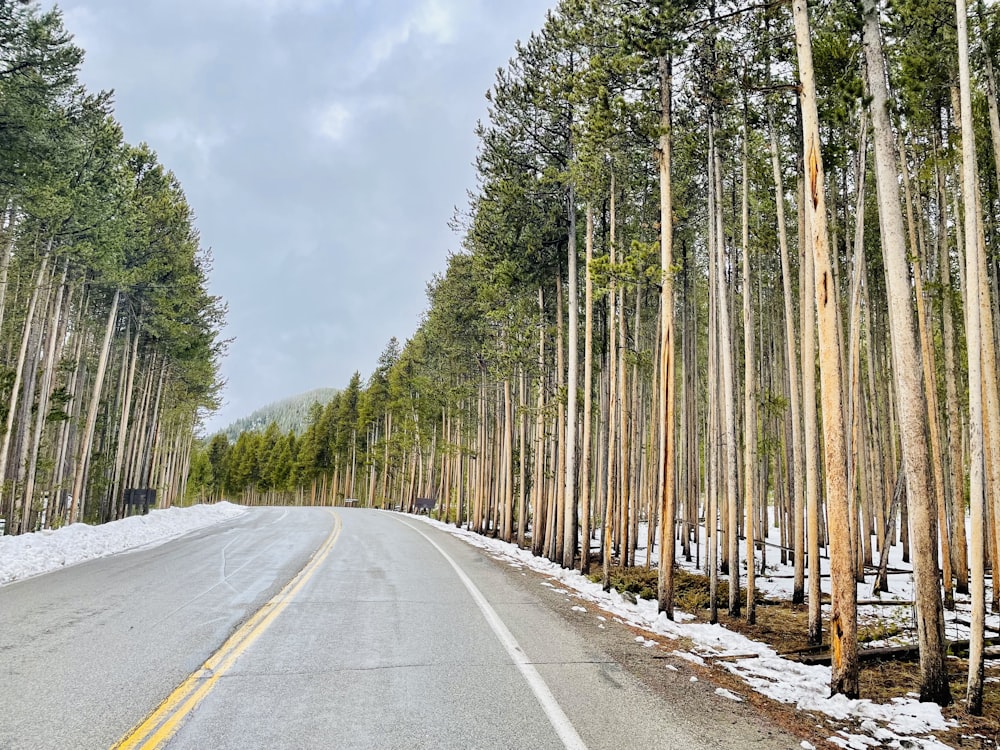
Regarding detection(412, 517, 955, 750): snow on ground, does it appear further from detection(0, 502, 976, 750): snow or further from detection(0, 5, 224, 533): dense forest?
detection(0, 5, 224, 533): dense forest

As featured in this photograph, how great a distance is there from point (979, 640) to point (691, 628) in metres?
3.56

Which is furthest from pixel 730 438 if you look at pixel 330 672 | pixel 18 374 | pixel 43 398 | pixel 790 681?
pixel 43 398

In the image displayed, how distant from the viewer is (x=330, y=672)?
193 inches

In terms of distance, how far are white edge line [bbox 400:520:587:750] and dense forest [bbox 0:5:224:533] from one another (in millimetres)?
15371

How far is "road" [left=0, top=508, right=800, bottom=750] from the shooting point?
12.0 ft

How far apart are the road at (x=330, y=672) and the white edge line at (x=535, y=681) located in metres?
0.02

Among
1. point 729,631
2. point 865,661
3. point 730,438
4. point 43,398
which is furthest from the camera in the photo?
point 43,398

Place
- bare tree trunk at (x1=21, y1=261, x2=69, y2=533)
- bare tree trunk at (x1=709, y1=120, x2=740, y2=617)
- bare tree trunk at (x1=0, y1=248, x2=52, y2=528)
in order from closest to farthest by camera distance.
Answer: bare tree trunk at (x1=709, y1=120, x2=740, y2=617) → bare tree trunk at (x1=0, y1=248, x2=52, y2=528) → bare tree trunk at (x1=21, y1=261, x2=69, y2=533)

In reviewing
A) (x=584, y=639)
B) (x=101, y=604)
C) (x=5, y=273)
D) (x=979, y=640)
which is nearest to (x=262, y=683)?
(x=584, y=639)

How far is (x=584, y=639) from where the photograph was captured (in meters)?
6.46

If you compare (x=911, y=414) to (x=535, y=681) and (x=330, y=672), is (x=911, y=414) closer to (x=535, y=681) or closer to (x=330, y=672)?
(x=535, y=681)

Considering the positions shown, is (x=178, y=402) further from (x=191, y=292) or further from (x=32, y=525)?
(x=32, y=525)

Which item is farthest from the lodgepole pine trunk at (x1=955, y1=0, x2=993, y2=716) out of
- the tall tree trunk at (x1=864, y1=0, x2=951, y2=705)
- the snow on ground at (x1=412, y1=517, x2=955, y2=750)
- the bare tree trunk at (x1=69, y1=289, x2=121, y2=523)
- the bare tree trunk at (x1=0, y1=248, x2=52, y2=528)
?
the bare tree trunk at (x1=69, y1=289, x2=121, y2=523)

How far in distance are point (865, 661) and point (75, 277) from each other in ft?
78.9
